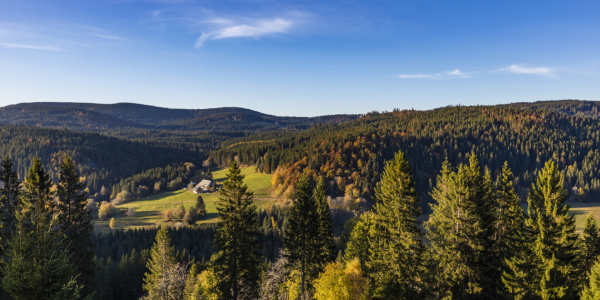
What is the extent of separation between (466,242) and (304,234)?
1558cm

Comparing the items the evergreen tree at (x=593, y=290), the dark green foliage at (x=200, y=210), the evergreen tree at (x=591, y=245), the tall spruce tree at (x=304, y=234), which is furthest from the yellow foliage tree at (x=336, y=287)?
the dark green foliage at (x=200, y=210)

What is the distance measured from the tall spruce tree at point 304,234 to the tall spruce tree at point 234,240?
4.73 meters

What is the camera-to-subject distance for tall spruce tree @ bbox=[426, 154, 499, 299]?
82.5 feet

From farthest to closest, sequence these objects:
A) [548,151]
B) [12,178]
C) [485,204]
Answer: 1. [548,151]
2. [12,178]
3. [485,204]

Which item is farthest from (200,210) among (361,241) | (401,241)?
(401,241)

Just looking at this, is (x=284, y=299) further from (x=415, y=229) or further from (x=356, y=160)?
(x=356, y=160)

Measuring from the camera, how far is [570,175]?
6555 inches

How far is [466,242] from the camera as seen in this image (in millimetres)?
25406

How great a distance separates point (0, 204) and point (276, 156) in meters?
130

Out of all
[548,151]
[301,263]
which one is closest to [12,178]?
[301,263]

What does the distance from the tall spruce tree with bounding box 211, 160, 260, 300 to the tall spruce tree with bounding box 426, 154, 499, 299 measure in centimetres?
1757

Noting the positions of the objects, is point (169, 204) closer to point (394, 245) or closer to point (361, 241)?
point (361, 241)

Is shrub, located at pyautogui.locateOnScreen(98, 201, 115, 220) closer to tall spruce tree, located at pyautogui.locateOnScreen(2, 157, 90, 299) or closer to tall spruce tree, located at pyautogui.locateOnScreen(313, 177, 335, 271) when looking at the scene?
tall spruce tree, located at pyautogui.locateOnScreen(313, 177, 335, 271)

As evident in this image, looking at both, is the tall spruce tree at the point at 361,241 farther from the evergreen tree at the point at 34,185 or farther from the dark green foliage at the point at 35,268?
the evergreen tree at the point at 34,185
